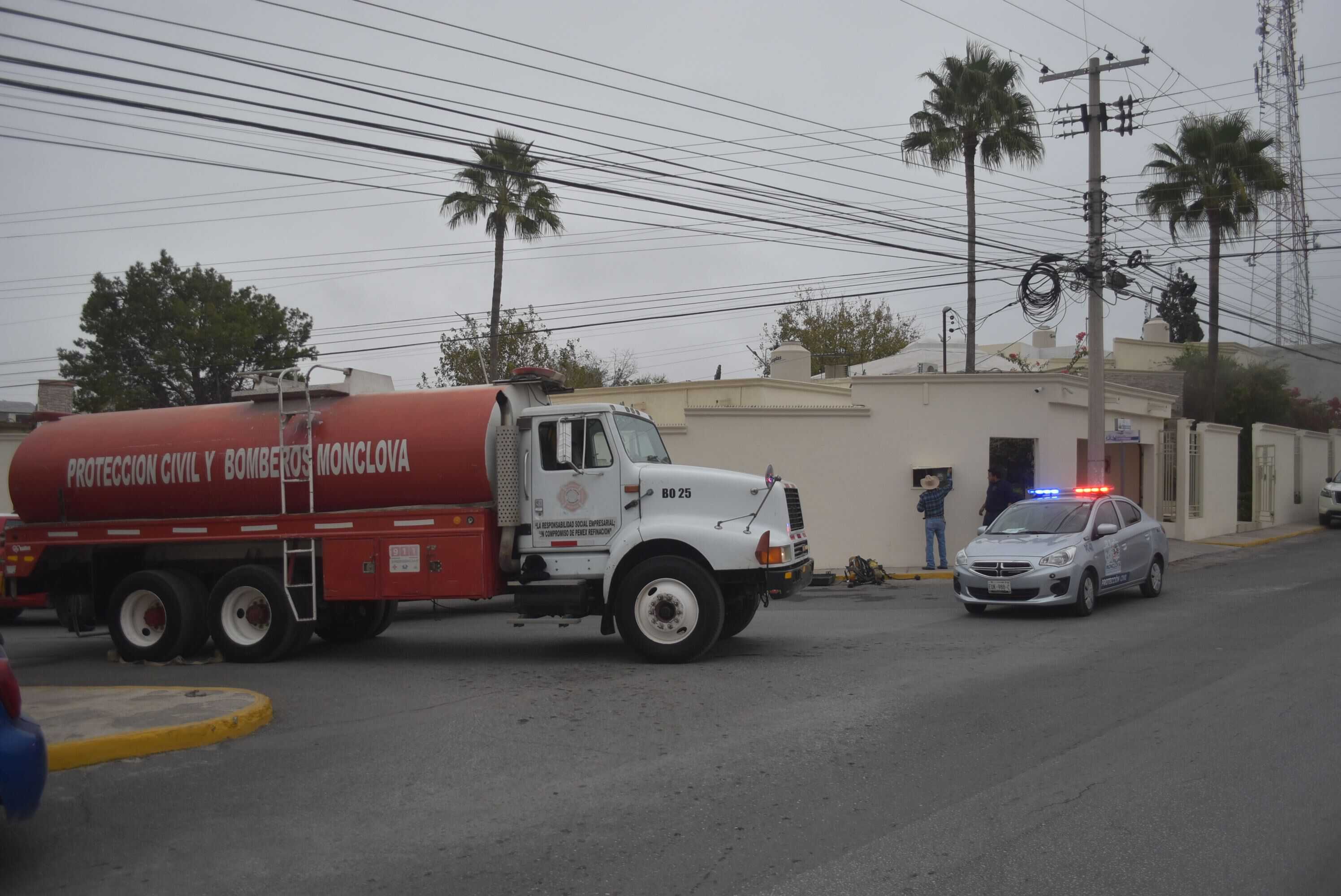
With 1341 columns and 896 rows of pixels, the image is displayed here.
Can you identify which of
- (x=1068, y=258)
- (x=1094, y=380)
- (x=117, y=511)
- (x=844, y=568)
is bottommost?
(x=844, y=568)

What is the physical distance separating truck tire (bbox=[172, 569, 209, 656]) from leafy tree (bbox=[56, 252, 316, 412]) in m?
34.2

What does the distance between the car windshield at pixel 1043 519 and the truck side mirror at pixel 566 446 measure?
7.00m

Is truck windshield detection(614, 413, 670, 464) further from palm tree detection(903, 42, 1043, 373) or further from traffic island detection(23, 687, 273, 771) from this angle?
palm tree detection(903, 42, 1043, 373)

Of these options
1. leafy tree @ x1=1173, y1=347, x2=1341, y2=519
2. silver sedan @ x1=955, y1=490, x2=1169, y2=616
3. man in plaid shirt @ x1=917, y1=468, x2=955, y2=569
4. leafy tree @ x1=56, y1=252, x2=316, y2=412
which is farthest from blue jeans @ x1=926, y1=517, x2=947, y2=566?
leafy tree @ x1=56, y1=252, x2=316, y2=412

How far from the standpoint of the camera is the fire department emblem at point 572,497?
11188mm

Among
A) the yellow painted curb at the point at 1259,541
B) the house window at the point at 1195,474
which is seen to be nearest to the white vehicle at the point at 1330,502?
the yellow painted curb at the point at 1259,541

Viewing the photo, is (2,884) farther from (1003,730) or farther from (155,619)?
(155,619)

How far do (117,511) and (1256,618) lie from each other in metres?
13.7

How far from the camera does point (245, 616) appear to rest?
11805 millimetres

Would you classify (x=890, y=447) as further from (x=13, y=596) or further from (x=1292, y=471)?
(x=1292, y=471)

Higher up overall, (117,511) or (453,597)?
(117,511)

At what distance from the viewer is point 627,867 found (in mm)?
5137

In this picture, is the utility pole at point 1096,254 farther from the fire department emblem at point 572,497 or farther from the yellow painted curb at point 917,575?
the fire department emblem at point 572,497

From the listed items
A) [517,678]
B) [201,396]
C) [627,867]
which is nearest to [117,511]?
[517,678]
